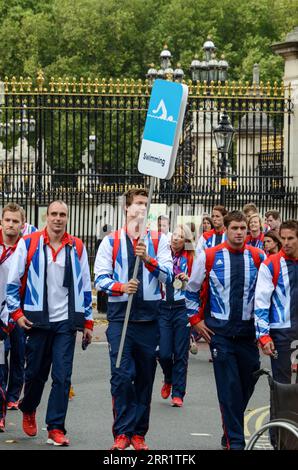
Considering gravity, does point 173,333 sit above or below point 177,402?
above

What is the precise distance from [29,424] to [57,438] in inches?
20.5

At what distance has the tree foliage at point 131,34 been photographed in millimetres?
61844

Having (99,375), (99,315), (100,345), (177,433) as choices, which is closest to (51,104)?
(99,315)

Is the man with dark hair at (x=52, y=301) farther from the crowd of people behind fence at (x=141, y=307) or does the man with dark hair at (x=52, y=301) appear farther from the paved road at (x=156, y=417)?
the paved road at (x=156, y=417)

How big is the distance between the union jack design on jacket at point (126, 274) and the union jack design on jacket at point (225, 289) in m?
0.25

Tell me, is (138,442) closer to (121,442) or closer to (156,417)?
(121,442)

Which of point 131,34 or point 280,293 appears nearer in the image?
point 280,293

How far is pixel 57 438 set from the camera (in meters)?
10.3

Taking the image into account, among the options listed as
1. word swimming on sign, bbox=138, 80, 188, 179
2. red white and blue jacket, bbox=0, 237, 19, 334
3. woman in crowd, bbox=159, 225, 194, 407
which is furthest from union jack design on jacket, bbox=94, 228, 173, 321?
woman in crowd, bbox=159, 225, 194, 407

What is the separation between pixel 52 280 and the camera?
10.4 meters

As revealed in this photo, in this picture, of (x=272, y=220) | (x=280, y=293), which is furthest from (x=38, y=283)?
(x=272, y=220)

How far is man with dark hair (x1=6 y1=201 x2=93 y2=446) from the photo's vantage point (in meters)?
10.4

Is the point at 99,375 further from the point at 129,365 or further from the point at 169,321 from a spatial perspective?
the point at 129,365

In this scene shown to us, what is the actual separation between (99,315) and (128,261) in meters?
10.9
